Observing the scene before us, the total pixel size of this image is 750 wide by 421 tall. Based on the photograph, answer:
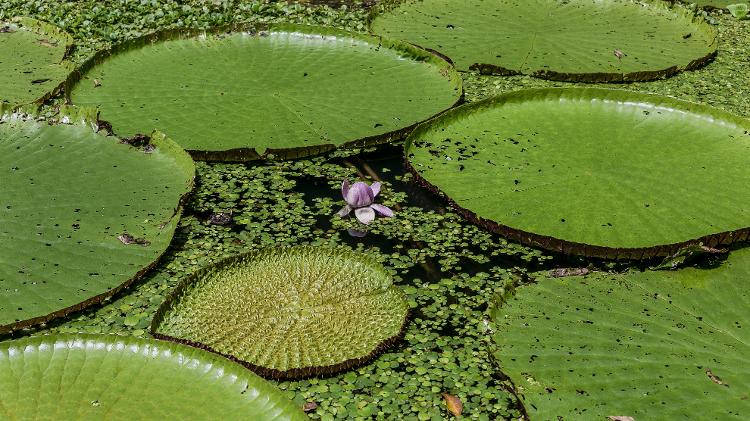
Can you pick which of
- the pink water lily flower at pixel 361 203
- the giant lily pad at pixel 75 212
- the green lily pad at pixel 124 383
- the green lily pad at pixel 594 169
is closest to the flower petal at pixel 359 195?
the pink water lily flower at pixel 361 203

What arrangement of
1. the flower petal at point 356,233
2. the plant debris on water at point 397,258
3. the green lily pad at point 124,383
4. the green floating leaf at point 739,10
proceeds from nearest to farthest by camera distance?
1. the green lily pad at point 124,383
2. the plant debris on water at point 397,258
3. the flower petal at point 356,233
4. the green floating leaf at point 739,10

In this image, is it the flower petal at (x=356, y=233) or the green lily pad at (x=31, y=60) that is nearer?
the flower petal at (x=356, y=233)

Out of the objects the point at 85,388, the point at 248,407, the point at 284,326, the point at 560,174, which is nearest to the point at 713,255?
the point at 560,174

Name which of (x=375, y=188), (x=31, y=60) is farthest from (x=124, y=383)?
(x=31, y=60)

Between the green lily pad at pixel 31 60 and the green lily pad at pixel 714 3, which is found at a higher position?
the green lily pad at pixel 714 3

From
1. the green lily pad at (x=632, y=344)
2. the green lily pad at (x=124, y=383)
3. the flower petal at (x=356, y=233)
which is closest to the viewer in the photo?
the green lily pad at (x=124, y=383)

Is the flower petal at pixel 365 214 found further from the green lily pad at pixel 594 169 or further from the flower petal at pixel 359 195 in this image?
the green lily pad at pixel 594 169

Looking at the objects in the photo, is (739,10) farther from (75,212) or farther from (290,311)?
(75,212)
